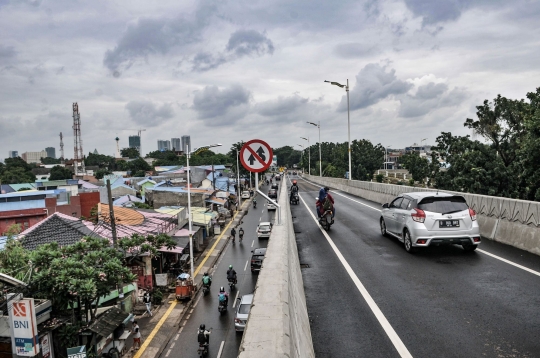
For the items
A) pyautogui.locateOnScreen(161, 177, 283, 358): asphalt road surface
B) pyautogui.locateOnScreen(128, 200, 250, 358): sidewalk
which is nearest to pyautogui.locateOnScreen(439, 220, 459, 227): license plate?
pyautogui.locateOnScreen(161, 177, 283, 358): asphalt road surface

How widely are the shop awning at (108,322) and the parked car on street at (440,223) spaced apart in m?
12.6

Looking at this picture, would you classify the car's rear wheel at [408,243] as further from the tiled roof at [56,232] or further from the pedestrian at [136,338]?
the tiled roof at [56,232]

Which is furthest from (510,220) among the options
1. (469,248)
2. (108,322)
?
(108,322)

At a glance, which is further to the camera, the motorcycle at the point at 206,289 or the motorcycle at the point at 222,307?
the motorcycle at the point at 206,289

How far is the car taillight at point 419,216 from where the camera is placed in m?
9.51

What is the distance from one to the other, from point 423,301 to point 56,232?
2292 centimetres

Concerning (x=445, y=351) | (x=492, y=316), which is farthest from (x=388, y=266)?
(x=445, y=351)

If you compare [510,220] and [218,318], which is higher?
[510,220]

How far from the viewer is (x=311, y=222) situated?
1719 centimetres

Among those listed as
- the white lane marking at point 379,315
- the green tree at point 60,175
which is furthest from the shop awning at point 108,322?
the green tree at point 60,175

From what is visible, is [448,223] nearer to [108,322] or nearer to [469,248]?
[469,248]

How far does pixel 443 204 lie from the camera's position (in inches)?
381

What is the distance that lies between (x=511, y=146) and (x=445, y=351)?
33064 millimetres

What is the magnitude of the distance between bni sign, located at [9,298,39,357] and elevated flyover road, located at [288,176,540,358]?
887 centimetres
